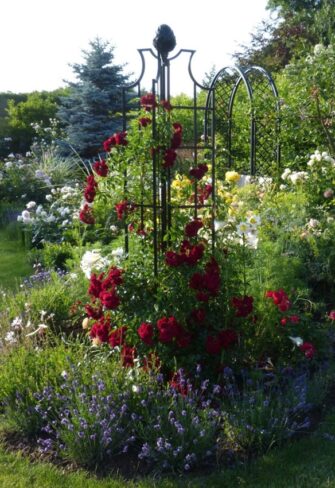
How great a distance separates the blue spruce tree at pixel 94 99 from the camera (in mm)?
14055

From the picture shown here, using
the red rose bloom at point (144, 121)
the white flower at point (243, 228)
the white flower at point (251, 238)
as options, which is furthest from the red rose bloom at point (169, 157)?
the white flower at point (251, 238)

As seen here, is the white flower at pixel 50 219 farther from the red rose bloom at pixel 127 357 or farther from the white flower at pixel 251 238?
the red rose bloom at pixel 127 357

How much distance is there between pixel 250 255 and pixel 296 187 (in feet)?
9.53

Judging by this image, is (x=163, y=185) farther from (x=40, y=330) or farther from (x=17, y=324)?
(x=17, y=324)

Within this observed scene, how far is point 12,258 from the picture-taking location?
7.30m

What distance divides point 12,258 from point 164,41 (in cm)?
453

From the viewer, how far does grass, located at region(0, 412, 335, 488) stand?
8.46 feet

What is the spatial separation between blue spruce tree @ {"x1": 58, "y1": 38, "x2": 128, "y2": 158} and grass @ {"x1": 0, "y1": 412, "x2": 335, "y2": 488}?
11.7 meters

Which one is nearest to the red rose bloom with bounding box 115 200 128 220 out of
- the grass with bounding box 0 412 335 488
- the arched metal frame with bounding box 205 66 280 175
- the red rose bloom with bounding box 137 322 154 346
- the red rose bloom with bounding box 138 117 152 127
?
the red rose bloom with bounding box 138 117 152 127

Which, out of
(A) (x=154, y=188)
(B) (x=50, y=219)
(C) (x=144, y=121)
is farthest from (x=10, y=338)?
(B) (x=50, y=219)

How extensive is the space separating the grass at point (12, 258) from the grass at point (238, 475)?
2.99 meters

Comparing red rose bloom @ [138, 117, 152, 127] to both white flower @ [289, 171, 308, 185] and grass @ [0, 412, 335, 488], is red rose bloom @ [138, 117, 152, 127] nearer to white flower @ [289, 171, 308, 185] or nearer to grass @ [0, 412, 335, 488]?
grass @ [0, 412, 335, 488]

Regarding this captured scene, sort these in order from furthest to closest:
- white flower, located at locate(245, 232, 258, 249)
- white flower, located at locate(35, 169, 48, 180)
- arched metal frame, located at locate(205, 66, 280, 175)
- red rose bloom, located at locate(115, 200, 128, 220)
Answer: white flower, located at locate(35, 169, 48, 180), arched metal frame, located at locate(205, 66, 280, 175), white flower, located at locate(245, 232, 258, 249), red rose bloom, located at locate(115, 200, 128, 220)

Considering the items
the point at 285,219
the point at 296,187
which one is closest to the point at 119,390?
the point at 285,219
